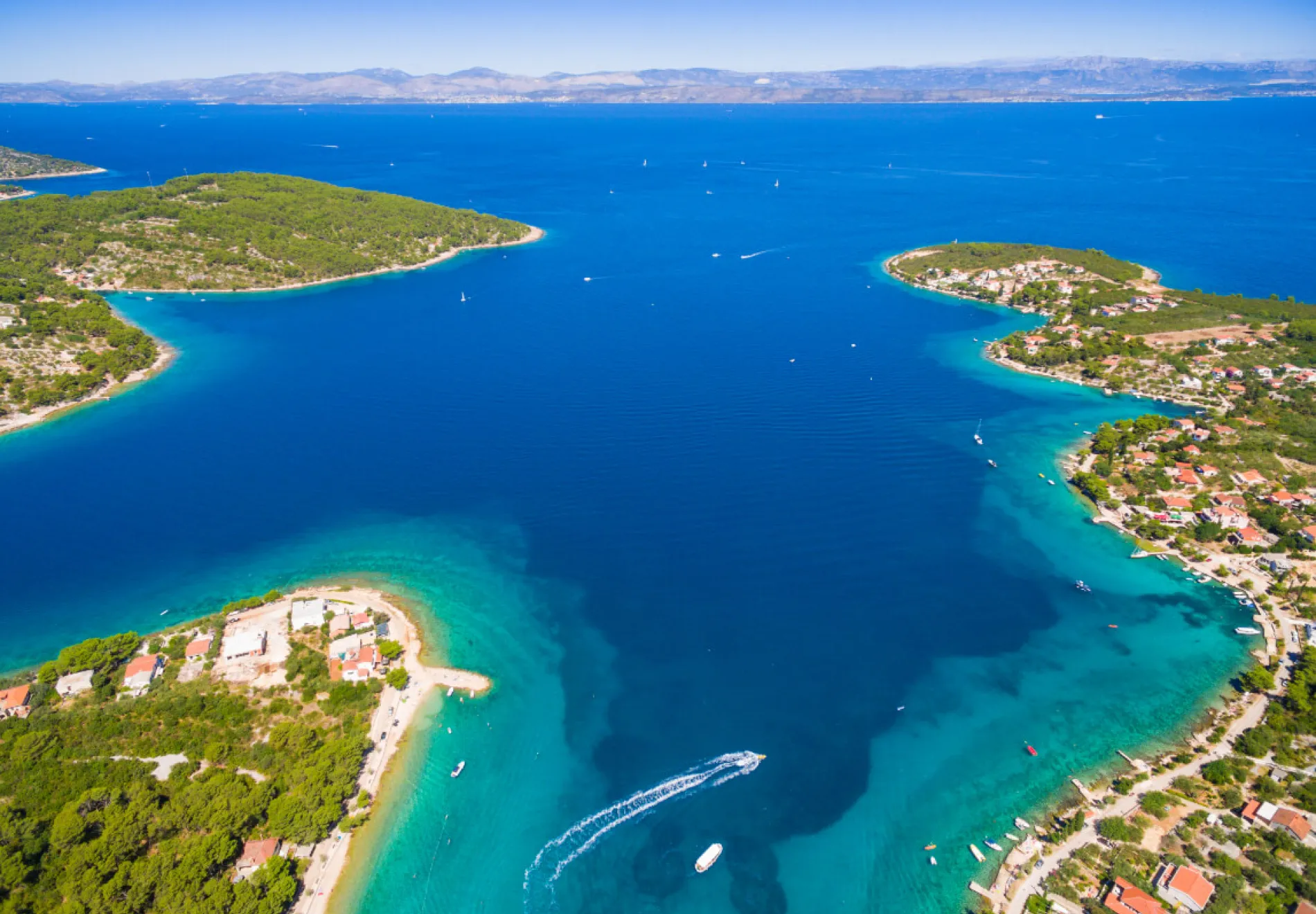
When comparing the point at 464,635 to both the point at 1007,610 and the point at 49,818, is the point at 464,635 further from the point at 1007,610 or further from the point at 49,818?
the point at 1007,610

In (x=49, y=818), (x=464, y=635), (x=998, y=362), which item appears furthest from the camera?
(x=998, y=362)

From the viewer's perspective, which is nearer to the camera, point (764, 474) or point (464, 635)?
point (464, 635)

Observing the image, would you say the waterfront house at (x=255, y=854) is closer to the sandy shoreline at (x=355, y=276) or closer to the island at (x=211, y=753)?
the island at (x=211, y=753)

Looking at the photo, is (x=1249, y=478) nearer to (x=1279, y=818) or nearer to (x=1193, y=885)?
(x=1279, y=818)

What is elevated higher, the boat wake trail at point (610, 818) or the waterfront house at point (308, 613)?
the waterfront house at point (308, 613)

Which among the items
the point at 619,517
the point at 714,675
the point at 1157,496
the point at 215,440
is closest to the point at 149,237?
the point at 215,440

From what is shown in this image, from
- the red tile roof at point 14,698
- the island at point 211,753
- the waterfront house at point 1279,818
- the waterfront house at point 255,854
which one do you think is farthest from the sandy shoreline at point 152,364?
the waterfront house at point 1279,818

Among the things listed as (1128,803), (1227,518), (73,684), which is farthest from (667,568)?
(1227,518)
